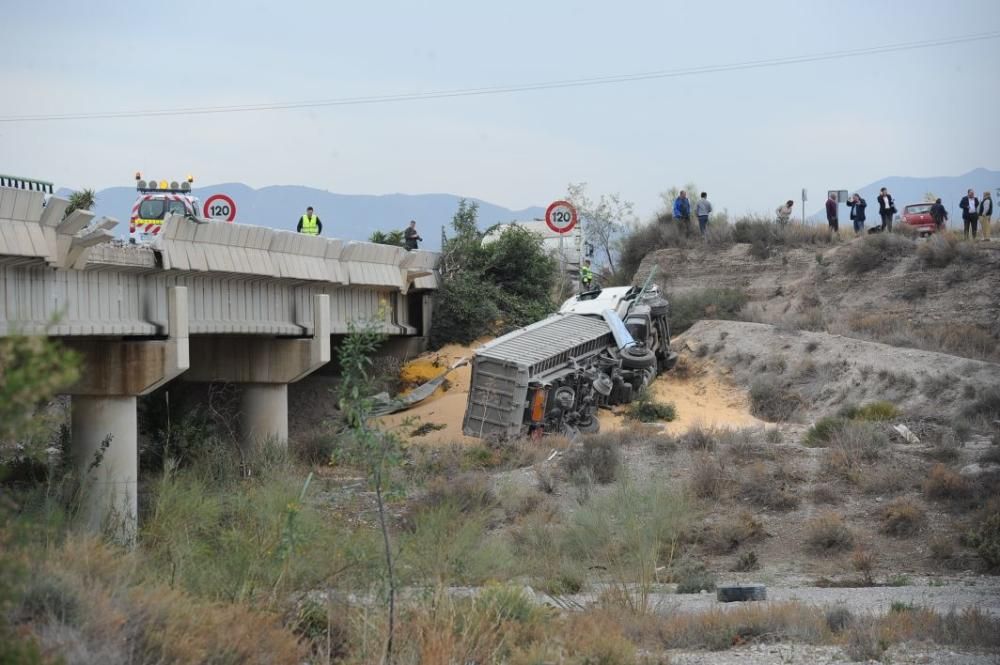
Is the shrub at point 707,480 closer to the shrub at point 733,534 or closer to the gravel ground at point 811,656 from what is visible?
the shrub at point 733,534

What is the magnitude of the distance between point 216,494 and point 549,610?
8.13 m

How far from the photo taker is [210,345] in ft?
94.2

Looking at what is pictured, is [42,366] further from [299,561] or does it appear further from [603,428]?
[603,428]

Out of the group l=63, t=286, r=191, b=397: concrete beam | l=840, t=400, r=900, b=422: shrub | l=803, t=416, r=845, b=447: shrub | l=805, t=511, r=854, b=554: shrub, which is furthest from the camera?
l=840, t=400, r=900, b=422: shrub

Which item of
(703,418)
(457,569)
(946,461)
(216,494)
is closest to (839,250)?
(703,418)

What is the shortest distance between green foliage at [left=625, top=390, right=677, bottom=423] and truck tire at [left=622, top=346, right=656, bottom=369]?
0.85 metres

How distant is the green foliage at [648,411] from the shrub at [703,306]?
10.0 meters

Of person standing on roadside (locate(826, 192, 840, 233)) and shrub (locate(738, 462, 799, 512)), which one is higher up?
person standing on roadside (locate(826, 192, 840, 233))

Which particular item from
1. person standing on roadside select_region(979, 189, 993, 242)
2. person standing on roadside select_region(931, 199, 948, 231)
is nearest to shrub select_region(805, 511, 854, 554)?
person standing on roadside select_region(979, 189, 993, 242)

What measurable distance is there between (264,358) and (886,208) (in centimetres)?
2734

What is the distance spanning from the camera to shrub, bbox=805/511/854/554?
21.0 meters

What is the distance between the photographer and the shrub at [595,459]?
976 inches

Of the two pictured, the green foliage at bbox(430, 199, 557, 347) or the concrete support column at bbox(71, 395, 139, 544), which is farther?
the green foliage at bbox(430, 199, 557, 347)

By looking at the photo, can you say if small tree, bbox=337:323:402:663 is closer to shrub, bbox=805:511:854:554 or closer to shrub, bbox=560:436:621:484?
shrub, bbox=805:511:854:554
